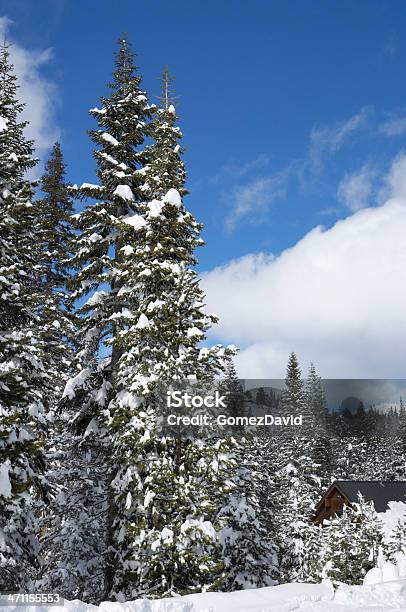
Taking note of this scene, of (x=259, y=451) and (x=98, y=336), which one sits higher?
(x=98, y=336)

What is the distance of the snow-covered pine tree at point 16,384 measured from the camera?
11.5 m

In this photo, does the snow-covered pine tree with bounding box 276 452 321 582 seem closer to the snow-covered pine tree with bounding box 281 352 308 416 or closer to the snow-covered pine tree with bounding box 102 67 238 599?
the snow-covered pine tree with bounding box 281 352 308 416

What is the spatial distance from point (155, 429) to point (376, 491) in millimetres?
37299

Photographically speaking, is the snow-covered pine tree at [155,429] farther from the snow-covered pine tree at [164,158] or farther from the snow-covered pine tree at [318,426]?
the snow-covered pine tree at [318,426]

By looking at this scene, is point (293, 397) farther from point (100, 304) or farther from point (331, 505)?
point (100, 304)

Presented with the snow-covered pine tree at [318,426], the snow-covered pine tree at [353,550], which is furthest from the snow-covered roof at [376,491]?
the snow-covered pine tree at [353,550]

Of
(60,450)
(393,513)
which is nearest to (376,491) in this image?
(393,513)

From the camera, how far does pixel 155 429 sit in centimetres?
1388

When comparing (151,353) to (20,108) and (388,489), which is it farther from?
(388,489)

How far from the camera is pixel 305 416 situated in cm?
5591

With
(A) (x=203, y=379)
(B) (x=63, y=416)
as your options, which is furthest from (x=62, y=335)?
(A) (x=203, y=379)

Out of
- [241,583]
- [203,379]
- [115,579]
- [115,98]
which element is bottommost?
[241,583]

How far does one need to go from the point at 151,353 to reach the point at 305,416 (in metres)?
44.4

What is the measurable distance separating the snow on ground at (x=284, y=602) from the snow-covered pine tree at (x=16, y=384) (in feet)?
9.74
